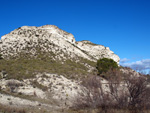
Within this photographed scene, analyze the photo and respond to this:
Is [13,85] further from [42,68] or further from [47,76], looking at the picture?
[42,68]

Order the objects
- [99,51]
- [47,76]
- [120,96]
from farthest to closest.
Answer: [99,51] < [47,76] < [120,96]

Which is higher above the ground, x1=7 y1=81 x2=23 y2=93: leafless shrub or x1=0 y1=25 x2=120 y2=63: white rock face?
x1=0 y1=25 x2=120 y2=63: white rock face

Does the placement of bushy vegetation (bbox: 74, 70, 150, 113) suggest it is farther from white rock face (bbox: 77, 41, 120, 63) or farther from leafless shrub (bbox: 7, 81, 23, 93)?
white rock face (bbox: 77, 41, 120, 63)

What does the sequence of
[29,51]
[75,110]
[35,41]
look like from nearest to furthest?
[75,110] < [29,51] < [35,41]

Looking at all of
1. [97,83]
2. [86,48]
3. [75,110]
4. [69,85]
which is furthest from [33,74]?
[86,48]

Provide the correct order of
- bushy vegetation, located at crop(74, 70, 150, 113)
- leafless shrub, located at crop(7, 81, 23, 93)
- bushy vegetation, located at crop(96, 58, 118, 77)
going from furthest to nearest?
bushy vegetation, located at crop(96, 58, 118, 77) → leafless shrub, located at crop(7, 81, 23, 93) → bushy vegetation, located at crop(74, 70, 150, 113)

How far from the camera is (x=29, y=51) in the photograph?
46.1 metres

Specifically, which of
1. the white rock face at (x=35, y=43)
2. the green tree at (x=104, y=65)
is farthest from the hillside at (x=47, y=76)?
the green tree at (x=104, y=65)

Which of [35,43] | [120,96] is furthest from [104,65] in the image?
[120,96]

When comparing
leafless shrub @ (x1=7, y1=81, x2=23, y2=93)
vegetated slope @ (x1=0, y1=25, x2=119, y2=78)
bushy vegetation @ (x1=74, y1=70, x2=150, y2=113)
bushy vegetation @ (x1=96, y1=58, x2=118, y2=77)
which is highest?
vegetated slope @ (x1=0, y1=25, x2=119, y2=78)

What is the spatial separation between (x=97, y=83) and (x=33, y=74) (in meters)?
18.6

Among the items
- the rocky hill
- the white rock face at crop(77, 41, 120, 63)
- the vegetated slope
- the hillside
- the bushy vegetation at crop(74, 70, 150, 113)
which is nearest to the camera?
the bushy vegetation at crop(74, 70, 150, 113)

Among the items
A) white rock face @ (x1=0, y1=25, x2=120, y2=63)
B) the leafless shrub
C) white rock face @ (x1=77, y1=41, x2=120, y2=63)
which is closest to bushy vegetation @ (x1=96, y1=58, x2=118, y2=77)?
white rock face @ (x1=0, y1=25, x2=120, y2=63)

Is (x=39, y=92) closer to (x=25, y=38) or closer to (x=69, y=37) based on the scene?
(x=25, y=38)
